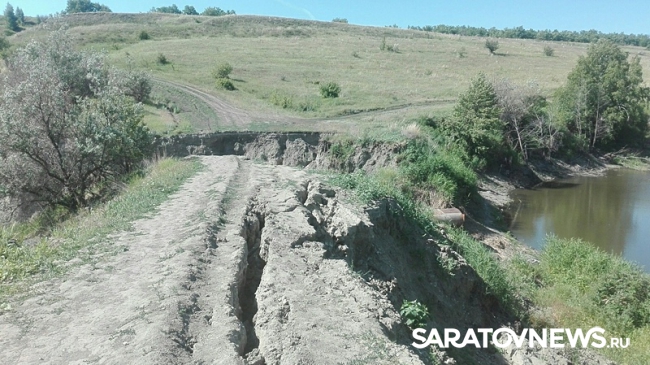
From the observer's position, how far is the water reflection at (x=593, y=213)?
24297 mm

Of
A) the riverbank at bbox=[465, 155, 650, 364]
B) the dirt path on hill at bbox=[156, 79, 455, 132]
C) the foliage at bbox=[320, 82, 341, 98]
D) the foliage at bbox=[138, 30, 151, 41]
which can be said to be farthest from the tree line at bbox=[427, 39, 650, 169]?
the foliage at bbox=[138, 30, 151, 41]

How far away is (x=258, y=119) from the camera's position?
3138 cm

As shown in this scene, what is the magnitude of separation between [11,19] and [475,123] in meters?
78.2

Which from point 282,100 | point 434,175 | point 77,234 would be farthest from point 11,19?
point 77,234

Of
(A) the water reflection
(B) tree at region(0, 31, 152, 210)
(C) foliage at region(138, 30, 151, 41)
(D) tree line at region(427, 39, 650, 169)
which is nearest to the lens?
(B) tree at region(0, 31, 152, 210)

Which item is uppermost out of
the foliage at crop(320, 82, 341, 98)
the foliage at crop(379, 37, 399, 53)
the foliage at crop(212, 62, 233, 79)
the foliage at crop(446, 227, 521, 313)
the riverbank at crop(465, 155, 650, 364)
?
the foliage at crop(379, 37, 399, 53)

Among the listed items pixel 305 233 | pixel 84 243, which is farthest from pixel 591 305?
pixel 84 243

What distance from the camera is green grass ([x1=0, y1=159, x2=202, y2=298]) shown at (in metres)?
8.92

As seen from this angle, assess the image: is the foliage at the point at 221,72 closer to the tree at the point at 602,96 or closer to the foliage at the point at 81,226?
the foliage at the point at 81,226

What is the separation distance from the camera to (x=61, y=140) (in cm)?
1688

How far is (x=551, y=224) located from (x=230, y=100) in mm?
22116

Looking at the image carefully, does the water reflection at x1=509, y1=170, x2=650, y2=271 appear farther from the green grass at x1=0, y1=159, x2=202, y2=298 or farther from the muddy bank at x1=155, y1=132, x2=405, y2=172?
the green grass at x1=0, y1=159, x2=202, y2=298

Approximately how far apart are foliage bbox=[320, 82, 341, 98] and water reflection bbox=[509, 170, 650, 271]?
1610 centimetres

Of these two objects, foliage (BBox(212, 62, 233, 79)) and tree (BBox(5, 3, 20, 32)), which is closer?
foliage (BBox(212, 62, 233, 79))
